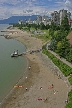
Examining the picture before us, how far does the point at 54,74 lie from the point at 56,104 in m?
17.8

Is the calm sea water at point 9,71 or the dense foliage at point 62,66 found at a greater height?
the dense foliage at point 62,66

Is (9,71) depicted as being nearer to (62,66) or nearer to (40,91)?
(62,66)

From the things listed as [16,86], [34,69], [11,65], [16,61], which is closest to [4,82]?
[16,86]

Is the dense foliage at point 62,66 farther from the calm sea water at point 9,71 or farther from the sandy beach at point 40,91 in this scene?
the calm sea water at point 9,71

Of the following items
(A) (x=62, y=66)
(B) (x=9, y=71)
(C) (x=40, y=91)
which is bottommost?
(B) (x=9, y=71)

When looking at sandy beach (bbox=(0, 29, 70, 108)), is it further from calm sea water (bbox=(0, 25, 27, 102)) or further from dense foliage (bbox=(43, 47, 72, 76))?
calm sea water (bbox=(0, 25, 27, 102))

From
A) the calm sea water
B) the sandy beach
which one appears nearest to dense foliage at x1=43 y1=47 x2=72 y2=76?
the sandy beach

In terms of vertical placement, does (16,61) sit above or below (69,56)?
below

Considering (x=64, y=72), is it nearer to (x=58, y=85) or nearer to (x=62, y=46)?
(x=58, y=85)

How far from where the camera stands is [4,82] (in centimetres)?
5134

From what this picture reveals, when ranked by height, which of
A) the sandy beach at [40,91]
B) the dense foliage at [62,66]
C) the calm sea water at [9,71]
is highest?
the dense foliage at [62,66]

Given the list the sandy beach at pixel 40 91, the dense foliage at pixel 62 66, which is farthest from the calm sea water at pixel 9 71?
the dense foliage at pixel 62 66

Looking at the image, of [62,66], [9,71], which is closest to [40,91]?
[62,66]

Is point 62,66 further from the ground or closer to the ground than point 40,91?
further from the ground
